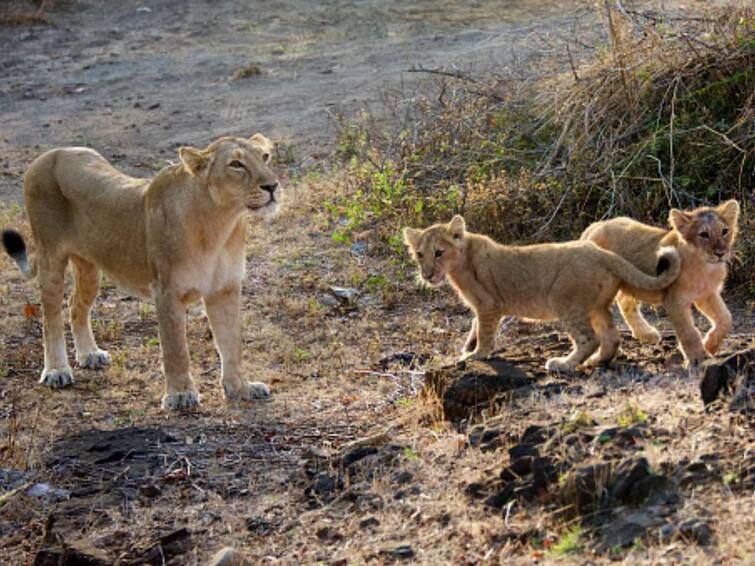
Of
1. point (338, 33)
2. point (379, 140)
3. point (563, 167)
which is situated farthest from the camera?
point (338, 33)

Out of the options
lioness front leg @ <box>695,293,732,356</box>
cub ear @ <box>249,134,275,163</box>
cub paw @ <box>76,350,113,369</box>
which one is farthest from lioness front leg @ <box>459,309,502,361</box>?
cub paw @ <box>76,350,113,369</box>

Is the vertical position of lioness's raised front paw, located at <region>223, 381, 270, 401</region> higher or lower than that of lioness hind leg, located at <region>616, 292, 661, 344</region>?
lower

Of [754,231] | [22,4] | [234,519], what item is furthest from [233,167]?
[22,4]

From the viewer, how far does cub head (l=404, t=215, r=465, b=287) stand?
26.8 ft

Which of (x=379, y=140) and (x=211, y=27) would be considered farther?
(x=211, y=27)

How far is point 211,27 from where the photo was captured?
23.2m

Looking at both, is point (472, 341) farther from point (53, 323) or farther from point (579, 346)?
point (53, 323)

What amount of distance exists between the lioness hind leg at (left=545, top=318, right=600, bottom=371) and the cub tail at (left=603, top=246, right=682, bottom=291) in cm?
34

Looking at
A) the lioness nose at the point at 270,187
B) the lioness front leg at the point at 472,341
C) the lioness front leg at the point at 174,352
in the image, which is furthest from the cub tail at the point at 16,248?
the lioness front leg at the point at 472,341

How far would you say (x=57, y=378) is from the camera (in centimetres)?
898

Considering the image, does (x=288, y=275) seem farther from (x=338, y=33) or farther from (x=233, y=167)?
(x=338, y=33)

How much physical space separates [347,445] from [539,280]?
157cm

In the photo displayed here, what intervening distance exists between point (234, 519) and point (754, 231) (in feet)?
16.2

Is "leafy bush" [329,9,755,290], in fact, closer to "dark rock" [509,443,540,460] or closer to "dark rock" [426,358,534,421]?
"dark rock" [426,358,534,421]
